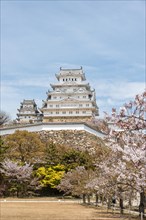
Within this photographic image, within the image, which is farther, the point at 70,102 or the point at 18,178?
the point at 70,102

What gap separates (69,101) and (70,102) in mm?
273

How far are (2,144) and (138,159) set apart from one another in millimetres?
25561

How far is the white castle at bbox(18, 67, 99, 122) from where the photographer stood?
2486 inches

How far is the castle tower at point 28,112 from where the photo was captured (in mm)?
69938

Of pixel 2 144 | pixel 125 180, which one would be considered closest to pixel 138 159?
pixel 125 180

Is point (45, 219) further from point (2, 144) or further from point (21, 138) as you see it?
point (21, 138)

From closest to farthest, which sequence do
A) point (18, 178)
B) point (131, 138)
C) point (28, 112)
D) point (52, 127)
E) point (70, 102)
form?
point (131, 138) < point (18, 178) < point (52, 127) < point (70, 102) < point (28, 112)

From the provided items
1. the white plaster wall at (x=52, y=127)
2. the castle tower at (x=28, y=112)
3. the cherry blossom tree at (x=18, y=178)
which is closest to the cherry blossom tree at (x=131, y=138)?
the cherry blossom tree at (x=18, y=178)

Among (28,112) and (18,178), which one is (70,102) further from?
(18,178)

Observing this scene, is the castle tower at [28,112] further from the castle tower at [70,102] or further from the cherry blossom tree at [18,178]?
the cherry blossom tree at [18,178]

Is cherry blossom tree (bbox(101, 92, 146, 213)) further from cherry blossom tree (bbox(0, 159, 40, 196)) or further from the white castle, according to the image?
the white castle

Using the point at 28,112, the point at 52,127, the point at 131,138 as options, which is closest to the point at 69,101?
the point at 28,112

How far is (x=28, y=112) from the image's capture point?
70312 millimetres

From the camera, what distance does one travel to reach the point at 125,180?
13188mm
